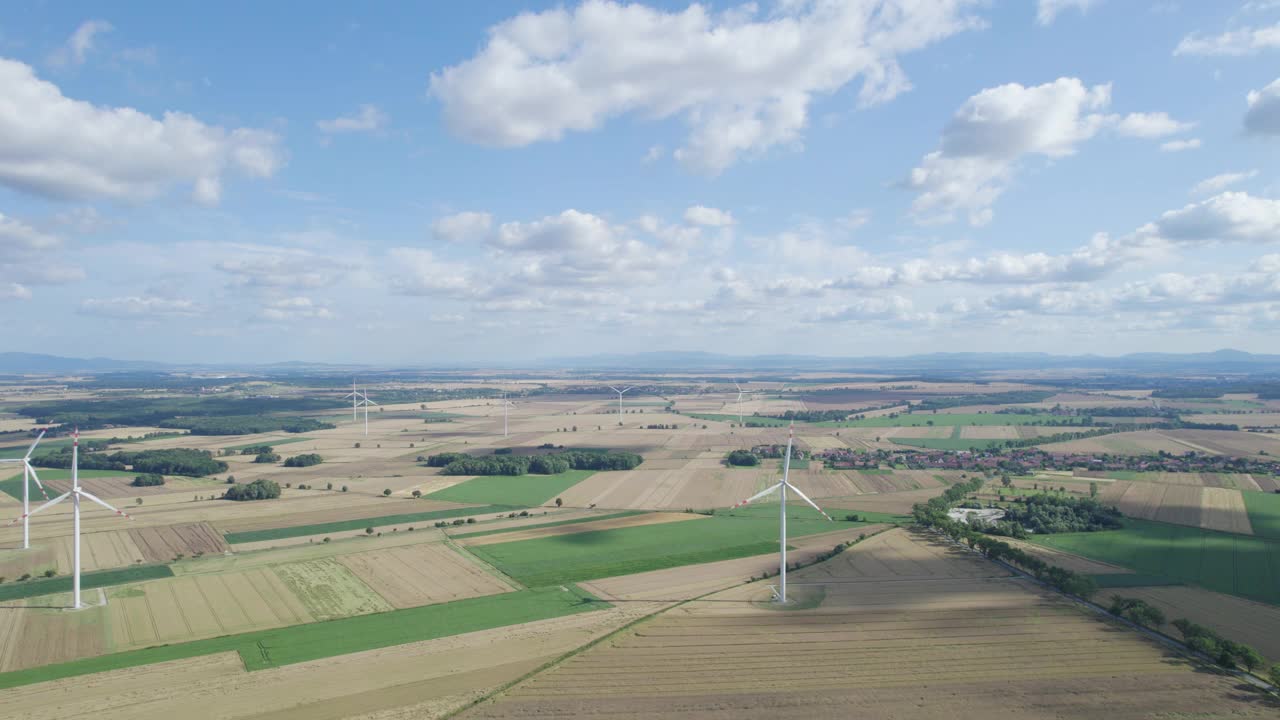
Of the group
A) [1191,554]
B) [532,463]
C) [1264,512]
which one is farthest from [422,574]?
[1264,512]

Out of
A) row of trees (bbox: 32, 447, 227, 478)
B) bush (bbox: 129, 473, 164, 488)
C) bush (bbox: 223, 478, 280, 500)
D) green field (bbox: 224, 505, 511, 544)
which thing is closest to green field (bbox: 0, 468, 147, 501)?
row of trees (bbox: 32, 447, 227, 478)

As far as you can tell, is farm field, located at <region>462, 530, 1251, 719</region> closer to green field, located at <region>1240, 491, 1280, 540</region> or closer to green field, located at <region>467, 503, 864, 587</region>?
green field, located at <region>467, 503, 864, 587</region>

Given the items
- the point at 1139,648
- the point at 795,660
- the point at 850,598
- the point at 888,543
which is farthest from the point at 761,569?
the point at 1139,648

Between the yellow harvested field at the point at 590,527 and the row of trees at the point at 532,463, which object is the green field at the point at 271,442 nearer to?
the row of trees at the point at 532,463

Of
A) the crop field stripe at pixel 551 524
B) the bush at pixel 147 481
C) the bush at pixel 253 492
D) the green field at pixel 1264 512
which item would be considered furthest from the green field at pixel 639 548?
the bush at pixel 147 481

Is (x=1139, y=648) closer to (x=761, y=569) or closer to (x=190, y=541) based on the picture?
(x=761, y=569)

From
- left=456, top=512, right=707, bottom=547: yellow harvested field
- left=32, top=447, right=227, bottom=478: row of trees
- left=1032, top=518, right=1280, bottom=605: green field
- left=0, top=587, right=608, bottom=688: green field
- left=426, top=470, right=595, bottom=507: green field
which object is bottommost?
left=426, top=470, right=595, bottom=507: green field
